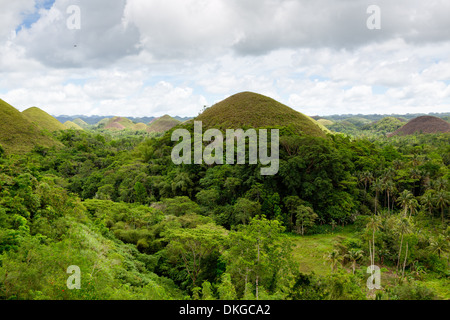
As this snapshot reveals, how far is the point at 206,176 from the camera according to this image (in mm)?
33344

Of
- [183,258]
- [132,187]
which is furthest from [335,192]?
[132,187]

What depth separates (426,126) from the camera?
133250 mm

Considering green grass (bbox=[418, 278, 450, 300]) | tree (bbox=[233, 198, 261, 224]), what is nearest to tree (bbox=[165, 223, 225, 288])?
tree (bbox=[233, 198, 261, 224])

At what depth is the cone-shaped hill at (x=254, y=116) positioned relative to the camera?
51.5m

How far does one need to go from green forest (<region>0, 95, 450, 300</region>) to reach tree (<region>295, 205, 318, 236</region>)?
0.50 feet

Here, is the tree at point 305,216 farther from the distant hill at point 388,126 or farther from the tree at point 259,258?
the distant hill at point 388,126

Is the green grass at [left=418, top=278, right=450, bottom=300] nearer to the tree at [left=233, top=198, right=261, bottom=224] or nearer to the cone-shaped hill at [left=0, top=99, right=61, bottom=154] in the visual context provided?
the tree at [left=233, top=198, right=261, bottom=224]

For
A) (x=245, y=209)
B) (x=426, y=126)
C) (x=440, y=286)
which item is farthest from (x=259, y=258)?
(x=426, y=126)

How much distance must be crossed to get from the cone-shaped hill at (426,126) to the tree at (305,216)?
13055 cm
